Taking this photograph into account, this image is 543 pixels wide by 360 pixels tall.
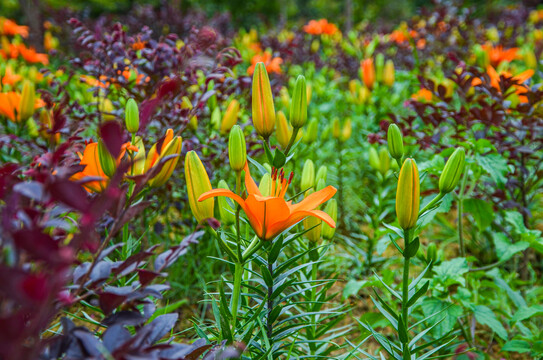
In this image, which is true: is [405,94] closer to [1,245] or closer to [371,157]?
[371,157]

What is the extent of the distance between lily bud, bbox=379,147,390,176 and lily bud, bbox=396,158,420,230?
2.95 feet

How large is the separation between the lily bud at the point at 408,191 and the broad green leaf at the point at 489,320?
0.58 meters

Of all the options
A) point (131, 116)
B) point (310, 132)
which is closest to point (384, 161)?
point (310, 132)

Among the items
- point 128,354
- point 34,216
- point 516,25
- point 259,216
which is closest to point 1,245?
point 34,216

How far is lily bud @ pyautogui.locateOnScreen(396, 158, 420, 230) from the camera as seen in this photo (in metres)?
0.75

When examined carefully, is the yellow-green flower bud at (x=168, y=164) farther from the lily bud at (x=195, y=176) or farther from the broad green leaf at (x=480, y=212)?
the broad green leaf at (x=480, y=212)

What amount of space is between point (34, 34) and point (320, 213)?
3.84 m

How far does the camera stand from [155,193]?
4.85ft

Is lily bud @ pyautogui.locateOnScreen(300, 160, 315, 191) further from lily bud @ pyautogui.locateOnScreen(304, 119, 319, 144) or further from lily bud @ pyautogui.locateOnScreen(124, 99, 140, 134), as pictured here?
lily bud @ pyautogui.locateOnScreen(304, 119, 319, 144)

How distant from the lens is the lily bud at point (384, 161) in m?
1.64

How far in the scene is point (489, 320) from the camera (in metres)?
1.15

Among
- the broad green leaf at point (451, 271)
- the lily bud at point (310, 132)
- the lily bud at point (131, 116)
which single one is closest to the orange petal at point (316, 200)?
the lily bud at point (131, 116)

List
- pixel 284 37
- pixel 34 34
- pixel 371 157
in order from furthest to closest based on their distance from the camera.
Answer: pixel 284 37 → pixel 34 34 → pixel 371 157

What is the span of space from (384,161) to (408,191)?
94cm
